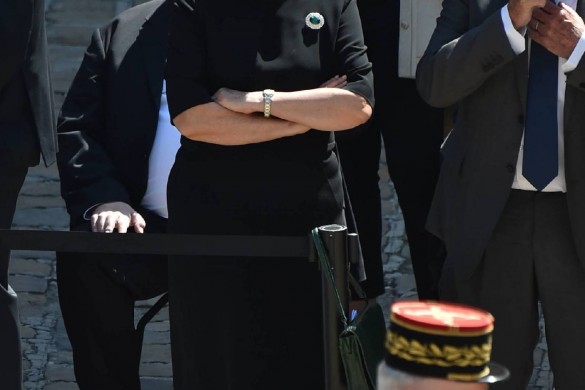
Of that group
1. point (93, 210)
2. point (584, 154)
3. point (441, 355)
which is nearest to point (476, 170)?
point (584, 154)

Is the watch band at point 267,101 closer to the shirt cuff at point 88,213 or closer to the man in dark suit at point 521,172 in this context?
the man in dark suit at point 521,172

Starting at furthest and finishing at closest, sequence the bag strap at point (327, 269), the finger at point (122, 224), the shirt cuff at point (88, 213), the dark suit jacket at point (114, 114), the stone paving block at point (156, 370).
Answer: the stone paving block at point (156, 370) → the dark suit jacket at point (114, 114) → the shirt cuff at point (88, 213) → the finger at point (122, 224) → the bag strap at point (327, 269)

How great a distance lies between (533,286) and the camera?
3770mm

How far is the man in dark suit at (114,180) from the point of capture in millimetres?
4324

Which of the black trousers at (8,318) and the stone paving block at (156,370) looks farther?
the stone paving block at (156,370)

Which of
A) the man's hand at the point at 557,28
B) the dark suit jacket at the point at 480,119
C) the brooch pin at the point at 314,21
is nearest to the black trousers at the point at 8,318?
the brooch pin at the point at 314,21

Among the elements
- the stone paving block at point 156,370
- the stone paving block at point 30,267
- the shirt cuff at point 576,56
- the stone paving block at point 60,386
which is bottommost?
the stone paving block at point 60,386

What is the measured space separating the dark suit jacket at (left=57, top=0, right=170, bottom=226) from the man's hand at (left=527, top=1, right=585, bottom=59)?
4.38ft

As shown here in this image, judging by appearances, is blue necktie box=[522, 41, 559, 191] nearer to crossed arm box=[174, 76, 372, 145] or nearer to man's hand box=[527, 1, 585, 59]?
man's hand box=[527, 1, 585, 59]

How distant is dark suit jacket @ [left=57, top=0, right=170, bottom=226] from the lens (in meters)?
4.34

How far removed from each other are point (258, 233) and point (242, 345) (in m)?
0.32

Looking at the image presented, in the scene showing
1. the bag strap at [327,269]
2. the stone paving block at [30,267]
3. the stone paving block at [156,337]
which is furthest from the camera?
the stone paving block at [30,267]

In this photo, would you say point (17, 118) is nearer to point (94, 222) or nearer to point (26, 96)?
point (26, 96)

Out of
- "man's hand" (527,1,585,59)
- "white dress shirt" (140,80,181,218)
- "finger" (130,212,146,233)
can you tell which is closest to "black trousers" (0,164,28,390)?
"finger" (130,212,146,233)
